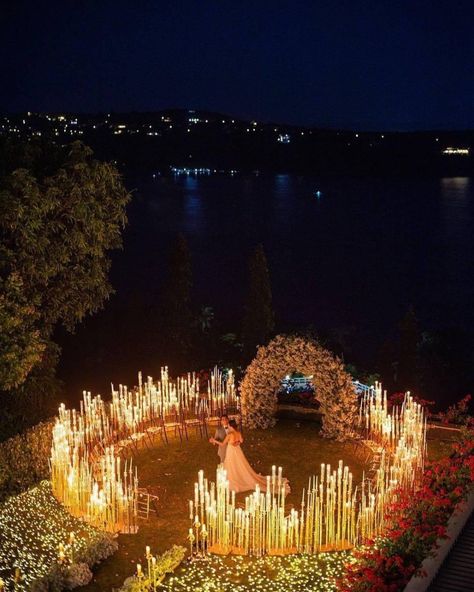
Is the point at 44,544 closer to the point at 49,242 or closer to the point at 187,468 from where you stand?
the point at 187,468

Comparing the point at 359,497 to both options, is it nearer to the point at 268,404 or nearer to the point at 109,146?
the point at 268,404

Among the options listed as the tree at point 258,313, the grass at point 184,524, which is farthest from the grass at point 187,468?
the tree at point 258,313

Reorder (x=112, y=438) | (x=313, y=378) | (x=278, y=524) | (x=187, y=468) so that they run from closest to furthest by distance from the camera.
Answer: (x=278, y=524) < (x=187, y=468) < (x=112, y=438) < (x=313, y=378)

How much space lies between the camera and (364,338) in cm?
3647

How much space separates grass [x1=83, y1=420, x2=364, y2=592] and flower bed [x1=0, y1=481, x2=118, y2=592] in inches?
8.5

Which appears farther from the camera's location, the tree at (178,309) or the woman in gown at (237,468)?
the tree at (178,309)

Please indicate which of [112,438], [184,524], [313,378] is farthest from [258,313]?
[184,524]

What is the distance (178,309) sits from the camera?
2084cm

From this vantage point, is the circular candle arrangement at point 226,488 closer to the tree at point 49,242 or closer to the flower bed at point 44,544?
the flower bed at point 44,544

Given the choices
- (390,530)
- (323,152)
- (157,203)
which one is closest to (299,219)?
(157,203)

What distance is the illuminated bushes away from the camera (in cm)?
1047

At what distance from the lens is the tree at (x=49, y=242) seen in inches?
413

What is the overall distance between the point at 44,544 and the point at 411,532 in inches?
170

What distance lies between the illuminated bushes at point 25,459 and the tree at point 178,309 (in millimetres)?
9348
